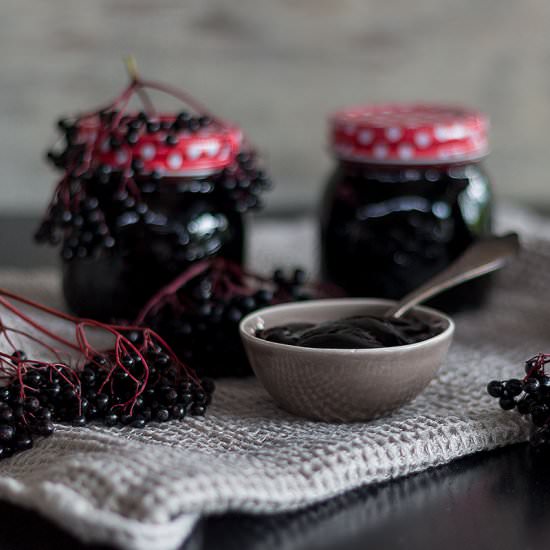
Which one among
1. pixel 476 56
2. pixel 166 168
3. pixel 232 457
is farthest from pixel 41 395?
pixel 476 56

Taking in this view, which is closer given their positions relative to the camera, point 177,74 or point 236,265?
point 236,265

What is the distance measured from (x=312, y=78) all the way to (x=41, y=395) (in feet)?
3.50

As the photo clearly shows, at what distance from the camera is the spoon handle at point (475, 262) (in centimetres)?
77

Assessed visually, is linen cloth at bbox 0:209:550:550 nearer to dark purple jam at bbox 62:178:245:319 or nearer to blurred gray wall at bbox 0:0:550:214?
dark purple jam at bbox 62:178:245:319

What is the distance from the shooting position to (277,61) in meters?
1.58

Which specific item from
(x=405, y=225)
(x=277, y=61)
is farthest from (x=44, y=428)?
(x=277, y=61)

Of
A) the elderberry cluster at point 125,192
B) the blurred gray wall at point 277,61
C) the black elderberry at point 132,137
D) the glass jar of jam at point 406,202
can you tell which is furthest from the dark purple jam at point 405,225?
the blurred gray wall at point 277,61

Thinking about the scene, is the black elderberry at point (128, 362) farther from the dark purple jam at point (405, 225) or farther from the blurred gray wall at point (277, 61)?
the blurred gray wall at point (277, 61)

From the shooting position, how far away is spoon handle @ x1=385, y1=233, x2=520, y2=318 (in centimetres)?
77

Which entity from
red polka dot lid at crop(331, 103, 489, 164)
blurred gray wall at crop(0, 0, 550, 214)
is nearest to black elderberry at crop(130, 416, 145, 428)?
red polka dot lid at crop(331, 103, 489, 164)

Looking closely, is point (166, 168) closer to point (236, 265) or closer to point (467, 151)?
point (236, 265)

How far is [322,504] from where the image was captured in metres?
0.56

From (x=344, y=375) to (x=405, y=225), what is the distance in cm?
28

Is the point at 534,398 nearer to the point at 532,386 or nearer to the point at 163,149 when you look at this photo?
the point at 532,386
